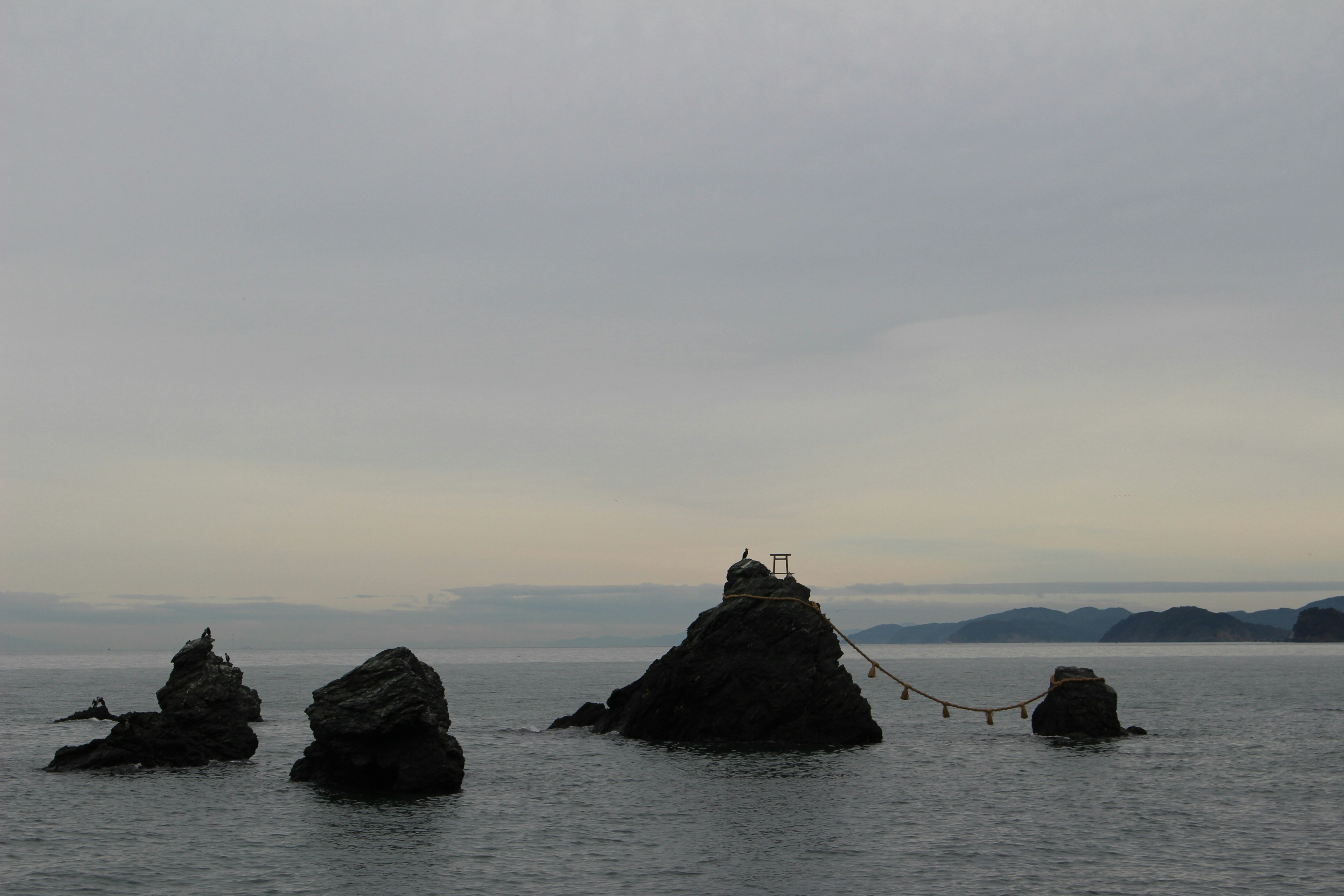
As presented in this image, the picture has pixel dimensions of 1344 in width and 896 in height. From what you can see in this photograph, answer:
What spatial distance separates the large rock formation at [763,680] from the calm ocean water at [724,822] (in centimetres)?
272

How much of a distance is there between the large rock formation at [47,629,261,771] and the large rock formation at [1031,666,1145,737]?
142 feet

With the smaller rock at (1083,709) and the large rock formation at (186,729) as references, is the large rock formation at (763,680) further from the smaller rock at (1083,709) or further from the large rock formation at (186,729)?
the large rock formation at (186,729)

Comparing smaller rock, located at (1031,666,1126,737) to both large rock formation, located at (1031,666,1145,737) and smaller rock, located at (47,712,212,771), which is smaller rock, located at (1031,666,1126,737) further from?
smaller rock, located at (47,712,212,771)

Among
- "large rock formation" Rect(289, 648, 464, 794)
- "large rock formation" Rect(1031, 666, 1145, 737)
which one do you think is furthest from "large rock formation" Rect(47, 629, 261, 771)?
"large rock formation" Rect(1031, 666, 1145, 737)

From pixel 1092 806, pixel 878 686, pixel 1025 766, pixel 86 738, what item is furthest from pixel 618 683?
pixel 1092 806

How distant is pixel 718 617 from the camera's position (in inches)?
2160

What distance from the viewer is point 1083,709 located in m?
57.2

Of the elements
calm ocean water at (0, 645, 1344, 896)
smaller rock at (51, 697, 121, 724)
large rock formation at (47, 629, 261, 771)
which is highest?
large rock formation at (47, 629, 261, 771)

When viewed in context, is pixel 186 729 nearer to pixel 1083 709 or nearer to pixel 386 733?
pixel 386 733

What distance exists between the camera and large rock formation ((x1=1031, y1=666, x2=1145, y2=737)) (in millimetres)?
57094

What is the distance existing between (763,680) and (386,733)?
21879mm

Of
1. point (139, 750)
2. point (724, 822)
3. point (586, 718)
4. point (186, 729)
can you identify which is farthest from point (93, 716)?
point (724, 822)

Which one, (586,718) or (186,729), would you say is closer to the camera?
(186,729)

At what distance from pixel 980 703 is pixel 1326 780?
53118 mm
